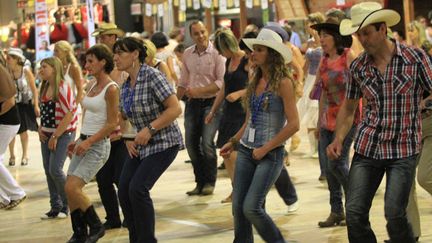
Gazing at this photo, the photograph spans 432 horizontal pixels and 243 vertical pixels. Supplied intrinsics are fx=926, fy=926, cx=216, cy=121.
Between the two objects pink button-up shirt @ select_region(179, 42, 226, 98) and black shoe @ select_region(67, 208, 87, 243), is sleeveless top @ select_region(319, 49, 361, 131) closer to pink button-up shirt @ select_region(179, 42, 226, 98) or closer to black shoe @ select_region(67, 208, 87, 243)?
black shoe @ select_region(67, 208, 87, 243)

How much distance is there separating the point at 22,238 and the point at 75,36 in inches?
585

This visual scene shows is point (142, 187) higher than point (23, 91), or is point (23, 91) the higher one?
point (142, 187)

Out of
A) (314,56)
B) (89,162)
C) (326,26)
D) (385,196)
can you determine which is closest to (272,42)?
(385,196)

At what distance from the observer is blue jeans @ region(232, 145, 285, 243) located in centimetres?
577

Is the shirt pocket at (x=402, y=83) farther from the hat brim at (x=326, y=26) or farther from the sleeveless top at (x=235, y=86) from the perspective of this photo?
the sleeveless top at (x=235, y=86)

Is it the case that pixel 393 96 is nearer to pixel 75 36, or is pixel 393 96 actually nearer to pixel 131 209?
pixel 131 209

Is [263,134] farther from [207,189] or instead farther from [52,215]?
[207,189]

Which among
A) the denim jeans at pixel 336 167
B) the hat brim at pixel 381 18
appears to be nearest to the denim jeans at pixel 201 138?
the denim jeans at pixel 336 167

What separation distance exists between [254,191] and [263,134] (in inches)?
15.0

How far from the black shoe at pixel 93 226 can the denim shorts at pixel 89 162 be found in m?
0.27

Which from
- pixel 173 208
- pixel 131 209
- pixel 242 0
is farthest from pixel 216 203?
pixel 242 0

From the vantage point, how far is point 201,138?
9.69m

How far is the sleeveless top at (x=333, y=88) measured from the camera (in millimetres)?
7250

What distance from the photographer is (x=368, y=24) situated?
5.27 metres
